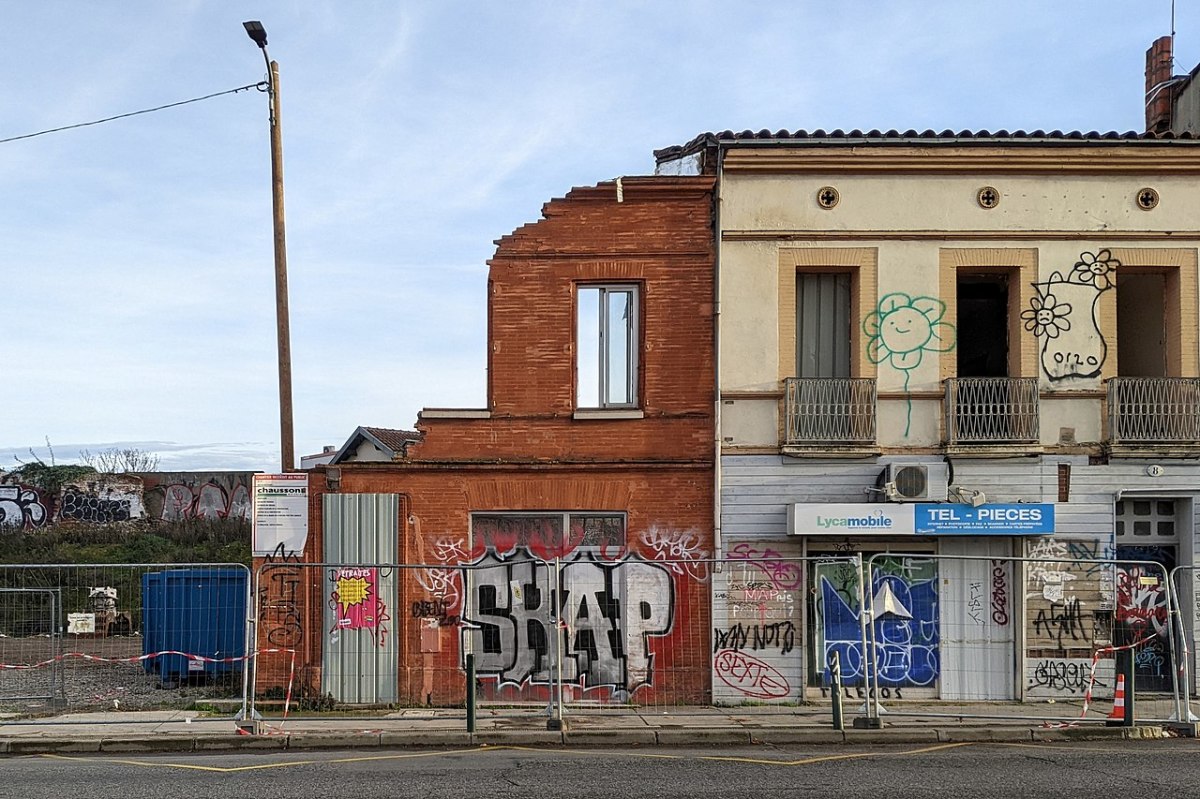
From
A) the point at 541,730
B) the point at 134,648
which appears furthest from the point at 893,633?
Result: the point at 134,648

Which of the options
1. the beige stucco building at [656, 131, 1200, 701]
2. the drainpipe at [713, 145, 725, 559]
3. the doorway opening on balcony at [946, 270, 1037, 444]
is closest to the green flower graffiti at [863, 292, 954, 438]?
the beige stucco building at [656, 131, 1200, 701]

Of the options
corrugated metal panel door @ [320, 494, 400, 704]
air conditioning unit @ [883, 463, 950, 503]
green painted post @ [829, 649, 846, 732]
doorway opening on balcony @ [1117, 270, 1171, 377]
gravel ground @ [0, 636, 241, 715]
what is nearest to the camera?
green painted post @ [829, 649, 846, 732]

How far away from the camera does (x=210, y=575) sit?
53.3 feet

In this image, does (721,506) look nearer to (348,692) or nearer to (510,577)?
(510,577)

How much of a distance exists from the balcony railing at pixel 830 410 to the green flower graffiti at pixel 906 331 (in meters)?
0.49

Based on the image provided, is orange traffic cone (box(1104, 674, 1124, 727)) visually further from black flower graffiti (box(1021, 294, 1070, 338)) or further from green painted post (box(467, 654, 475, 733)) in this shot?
green painted post (box(467, 654, 475, 733))

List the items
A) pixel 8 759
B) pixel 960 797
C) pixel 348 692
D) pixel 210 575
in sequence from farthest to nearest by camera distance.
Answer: pixel 210 575 → pixel 348 692 → pixel 8 759 → pixel 960 797

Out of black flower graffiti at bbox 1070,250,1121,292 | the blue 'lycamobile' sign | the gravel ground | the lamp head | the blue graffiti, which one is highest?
the lamp head

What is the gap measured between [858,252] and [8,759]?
38.0 feet

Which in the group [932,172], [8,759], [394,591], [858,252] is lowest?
[8,759]

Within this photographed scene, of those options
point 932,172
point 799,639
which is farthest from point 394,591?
point 932,172

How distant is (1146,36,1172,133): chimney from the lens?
20.3 m

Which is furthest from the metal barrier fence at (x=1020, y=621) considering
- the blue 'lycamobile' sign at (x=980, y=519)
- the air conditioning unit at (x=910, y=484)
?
the air conditioning unit at (x=910, y=484)

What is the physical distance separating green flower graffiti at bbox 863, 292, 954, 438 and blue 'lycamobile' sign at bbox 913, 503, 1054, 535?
181 centimetres
